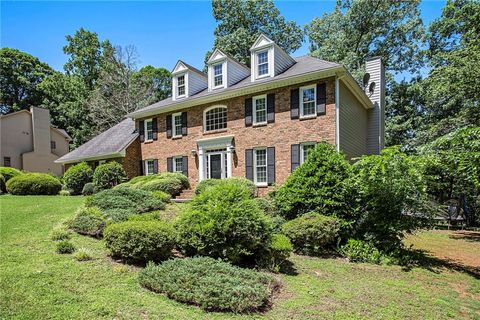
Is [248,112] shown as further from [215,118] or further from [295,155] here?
[295,155]

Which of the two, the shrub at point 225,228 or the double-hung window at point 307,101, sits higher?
the double-hung window at point 307,101

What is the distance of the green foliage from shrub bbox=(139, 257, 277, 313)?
3629 millimetres

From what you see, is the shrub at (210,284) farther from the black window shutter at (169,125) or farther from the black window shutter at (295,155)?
the black window shutter at (169,125)

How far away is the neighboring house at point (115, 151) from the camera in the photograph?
1762 centimetres

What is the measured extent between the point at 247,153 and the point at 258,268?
28.9 ft

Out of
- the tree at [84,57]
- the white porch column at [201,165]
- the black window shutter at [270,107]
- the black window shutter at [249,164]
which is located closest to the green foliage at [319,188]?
the black window shutter at [270,107]

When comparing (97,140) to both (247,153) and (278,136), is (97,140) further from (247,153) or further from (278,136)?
(278,136)

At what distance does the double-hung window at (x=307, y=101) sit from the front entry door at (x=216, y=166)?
5207mm

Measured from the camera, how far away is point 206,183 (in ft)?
42.5

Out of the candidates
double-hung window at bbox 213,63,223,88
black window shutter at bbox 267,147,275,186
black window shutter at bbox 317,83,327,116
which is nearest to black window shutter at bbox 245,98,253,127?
black window shutter at bbox 267,147,275,186

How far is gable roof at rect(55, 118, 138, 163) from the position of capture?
58.3ft

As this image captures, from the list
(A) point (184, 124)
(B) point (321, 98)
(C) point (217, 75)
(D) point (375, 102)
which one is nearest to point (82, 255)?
(B) point (321, 98)

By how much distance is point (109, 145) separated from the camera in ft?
62.5

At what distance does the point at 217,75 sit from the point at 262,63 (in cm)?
301
